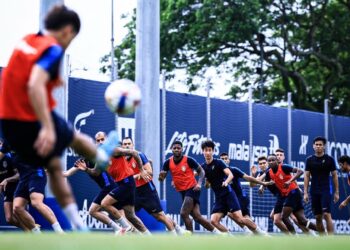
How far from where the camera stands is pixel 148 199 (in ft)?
65.1

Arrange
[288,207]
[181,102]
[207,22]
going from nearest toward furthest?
[288,207] < [181,102] < [207,22]

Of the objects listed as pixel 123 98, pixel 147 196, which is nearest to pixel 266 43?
pixel 147 196

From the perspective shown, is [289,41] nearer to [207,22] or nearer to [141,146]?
[207,22]

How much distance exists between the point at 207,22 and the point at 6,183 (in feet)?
74.2

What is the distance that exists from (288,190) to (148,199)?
4495mm

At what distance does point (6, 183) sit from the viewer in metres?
18.8

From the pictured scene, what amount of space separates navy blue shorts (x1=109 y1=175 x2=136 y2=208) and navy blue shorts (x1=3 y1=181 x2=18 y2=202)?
188 cm

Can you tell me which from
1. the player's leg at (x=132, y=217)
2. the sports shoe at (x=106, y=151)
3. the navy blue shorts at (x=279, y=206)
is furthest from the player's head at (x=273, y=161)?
the sports shoe at (x=106, y=151)

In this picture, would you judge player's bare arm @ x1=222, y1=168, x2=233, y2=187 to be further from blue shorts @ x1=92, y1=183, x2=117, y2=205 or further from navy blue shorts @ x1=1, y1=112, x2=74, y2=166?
navy blue shorts @ x1=1, y1=112, x2=74, y2=166

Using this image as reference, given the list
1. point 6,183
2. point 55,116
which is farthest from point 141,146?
point 55,116

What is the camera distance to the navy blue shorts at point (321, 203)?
2139 centimetres

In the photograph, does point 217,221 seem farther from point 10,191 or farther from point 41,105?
point 41,105

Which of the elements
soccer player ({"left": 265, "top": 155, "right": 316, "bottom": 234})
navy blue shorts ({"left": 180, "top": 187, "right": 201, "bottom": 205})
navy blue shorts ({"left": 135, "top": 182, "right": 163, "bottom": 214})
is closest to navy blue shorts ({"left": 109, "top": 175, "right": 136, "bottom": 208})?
navy blue shorts ({"left": 135, "top": 182, "right": 163, "bottom": 214})

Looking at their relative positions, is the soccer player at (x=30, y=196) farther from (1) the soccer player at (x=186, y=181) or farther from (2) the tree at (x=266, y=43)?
(2) the tree at (x=266, y=43)
